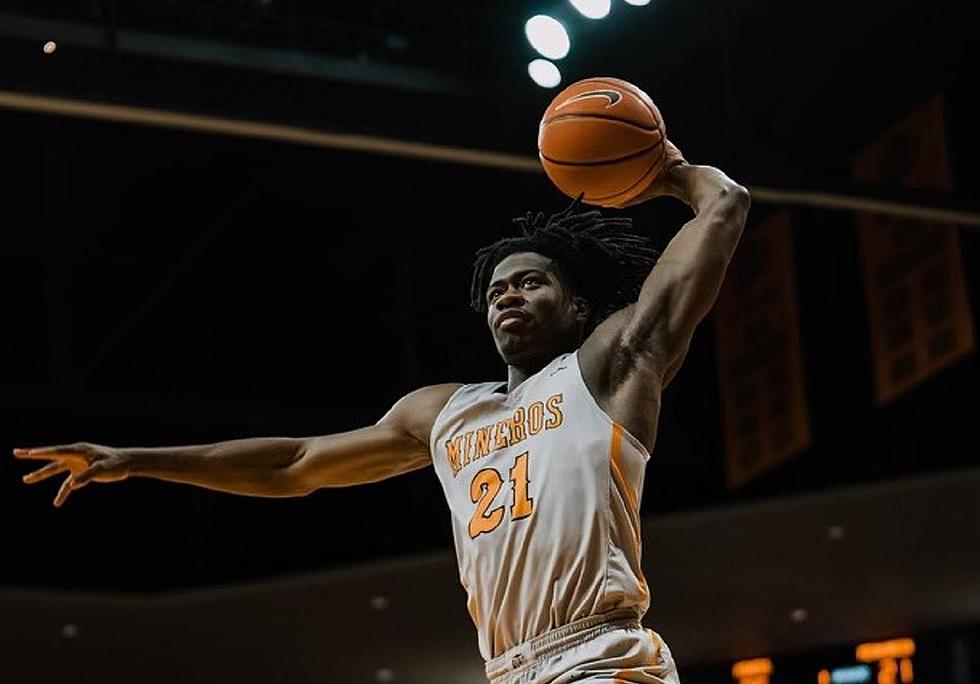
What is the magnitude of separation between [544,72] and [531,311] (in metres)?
4.23

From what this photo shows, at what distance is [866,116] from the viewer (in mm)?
10594

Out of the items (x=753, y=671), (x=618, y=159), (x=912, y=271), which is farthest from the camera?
(x=753, y=671)

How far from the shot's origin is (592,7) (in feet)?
27.4

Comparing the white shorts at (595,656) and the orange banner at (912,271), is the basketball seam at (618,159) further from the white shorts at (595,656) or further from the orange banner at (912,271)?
the orange banner at (912,271)

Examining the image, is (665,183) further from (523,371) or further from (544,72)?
(544,72)

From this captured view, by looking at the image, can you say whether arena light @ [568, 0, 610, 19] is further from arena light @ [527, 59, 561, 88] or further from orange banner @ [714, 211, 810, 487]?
orange banner @ [714, 211, 810, 487]

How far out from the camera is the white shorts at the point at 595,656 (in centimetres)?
394

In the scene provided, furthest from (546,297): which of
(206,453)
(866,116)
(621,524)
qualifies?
(866,116)

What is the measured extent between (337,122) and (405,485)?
596 cm

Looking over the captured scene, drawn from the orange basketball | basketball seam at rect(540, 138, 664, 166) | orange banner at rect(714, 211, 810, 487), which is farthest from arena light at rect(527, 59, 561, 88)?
basketball seam at rect(540, 138, 664, 166)

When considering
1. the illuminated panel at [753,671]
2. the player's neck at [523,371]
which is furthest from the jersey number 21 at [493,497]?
the illuminated panel at [753,671]

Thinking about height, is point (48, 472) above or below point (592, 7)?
below

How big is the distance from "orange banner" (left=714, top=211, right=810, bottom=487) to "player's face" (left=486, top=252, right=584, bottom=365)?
669 cm

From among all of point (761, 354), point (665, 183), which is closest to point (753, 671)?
point (761, 354)
